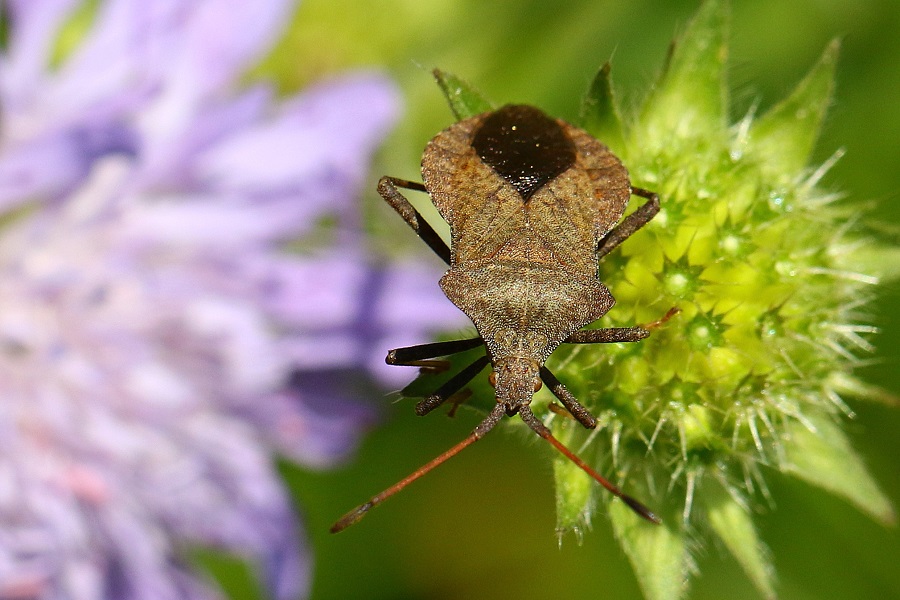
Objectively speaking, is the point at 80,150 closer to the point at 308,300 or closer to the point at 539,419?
the point at 308,300

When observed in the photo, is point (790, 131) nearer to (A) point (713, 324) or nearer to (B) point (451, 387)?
(A) point (713, 324)

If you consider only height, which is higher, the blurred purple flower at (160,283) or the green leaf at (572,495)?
the blurred purple flower at (160,283)

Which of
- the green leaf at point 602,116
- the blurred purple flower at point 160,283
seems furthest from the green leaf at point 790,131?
the blurred purple flower at point 160,283

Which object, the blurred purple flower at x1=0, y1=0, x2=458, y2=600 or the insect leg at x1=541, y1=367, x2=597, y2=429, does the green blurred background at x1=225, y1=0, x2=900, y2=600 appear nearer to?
the blurred purple flower at x1=0, y1=0, x2=458, y2=600

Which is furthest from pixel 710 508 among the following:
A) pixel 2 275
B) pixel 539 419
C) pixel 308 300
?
pixel 2 275

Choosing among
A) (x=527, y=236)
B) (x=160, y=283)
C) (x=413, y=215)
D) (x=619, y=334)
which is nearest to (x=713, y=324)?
(x=619, y=334)

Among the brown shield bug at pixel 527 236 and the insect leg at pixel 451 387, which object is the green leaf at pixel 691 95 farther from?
the insect leg at pixel 451 387

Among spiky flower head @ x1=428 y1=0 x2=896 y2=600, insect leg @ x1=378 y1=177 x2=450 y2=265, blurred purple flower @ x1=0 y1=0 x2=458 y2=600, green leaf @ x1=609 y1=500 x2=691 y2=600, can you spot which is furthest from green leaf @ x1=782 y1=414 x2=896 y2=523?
blurred purple flower @ x1=0 y1=0 x2=458 y2=600
